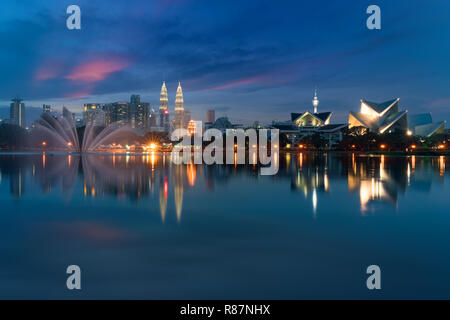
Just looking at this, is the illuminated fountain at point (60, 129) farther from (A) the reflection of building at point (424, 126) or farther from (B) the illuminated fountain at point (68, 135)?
(A) the reflection of building at point (424, 126)

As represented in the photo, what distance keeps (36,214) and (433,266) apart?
387 inches

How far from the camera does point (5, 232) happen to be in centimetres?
806

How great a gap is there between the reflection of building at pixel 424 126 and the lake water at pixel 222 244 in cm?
10418

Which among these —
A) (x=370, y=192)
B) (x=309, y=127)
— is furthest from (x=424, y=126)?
(x=370, y=192)

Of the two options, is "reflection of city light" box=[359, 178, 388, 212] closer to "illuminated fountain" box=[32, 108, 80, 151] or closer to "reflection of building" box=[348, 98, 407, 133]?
"illuminated fountain" box=[32, 108, 80, 151]

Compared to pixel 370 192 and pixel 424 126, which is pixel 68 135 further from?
pixel 424 126

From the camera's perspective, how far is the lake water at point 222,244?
17.0 feet

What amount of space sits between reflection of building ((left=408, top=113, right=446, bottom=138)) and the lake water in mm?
104178

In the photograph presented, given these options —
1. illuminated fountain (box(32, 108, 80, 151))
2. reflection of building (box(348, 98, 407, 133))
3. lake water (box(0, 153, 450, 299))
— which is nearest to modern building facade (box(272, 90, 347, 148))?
reflection of building (box(348, 98, 407, 133))

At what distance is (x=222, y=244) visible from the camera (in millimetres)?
7223

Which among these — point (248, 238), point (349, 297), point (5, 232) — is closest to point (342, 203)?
point (248, 238)

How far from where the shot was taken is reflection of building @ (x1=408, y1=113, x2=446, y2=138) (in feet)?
335

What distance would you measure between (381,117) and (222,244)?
99733 millimetres
